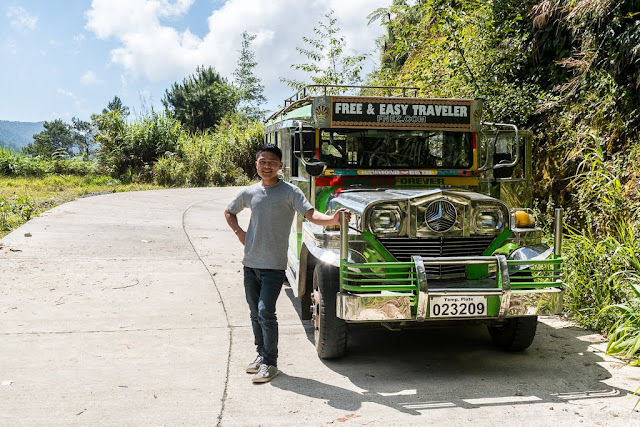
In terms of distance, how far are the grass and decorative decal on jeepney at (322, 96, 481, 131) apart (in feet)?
24.6

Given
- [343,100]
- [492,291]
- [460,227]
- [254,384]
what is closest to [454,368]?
[492,291]

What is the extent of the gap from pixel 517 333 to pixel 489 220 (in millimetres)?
1030

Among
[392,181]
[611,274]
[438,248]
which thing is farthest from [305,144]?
[611,274]

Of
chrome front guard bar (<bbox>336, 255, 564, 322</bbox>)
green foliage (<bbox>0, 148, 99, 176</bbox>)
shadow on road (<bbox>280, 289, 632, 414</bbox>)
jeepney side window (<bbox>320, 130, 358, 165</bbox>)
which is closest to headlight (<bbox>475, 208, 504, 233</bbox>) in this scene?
chrome front guard bar (<bbox>336, 255, 564, 322</bbox>)

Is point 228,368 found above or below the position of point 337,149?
below

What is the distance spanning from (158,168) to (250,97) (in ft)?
107

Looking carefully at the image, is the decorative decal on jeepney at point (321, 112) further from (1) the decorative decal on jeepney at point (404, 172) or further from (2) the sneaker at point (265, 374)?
(2) the sneaker at point (265, 374)

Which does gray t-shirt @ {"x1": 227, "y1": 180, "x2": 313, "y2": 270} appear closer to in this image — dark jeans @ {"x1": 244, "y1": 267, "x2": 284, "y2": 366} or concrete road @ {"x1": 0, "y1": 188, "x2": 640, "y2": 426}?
dark jeans @ {"x1": 244, "y1": 267, "x2": 284, "y2": 366}

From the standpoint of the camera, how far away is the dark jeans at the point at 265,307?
4.74 meters

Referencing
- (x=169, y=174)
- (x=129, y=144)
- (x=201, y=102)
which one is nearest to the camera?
(x=169, y=174)

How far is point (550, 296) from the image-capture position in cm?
474

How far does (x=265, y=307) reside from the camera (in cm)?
474

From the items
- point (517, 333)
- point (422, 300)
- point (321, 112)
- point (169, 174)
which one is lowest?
point (517, 333)

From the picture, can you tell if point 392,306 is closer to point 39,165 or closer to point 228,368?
point 228,368
